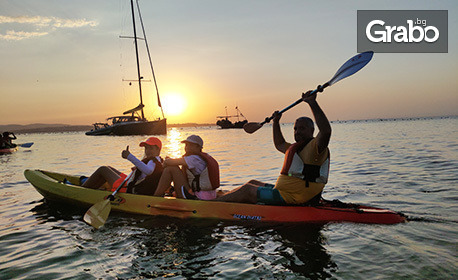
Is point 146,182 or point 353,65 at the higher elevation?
point 353,65

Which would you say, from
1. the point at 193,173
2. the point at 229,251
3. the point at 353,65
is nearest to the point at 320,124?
the point at 353,65

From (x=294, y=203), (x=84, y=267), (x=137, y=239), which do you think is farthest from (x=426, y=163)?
(x=84, y=267)

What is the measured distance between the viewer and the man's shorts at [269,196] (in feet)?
18.1

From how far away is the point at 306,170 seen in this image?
4.97 metres

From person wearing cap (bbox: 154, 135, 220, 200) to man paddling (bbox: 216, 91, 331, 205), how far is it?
→ 2.97 feet

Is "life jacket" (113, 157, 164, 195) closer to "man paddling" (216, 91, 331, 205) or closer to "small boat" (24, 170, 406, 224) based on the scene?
"small boat" (24, 170, 406, 224)

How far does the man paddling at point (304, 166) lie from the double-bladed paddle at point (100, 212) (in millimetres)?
2830

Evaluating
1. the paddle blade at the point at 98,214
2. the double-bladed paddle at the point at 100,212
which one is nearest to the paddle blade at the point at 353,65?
the double-bladed paddle at the point at 100,212

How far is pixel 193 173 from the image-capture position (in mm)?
5980

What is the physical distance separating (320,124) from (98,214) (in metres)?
4.36

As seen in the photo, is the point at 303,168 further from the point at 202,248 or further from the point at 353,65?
the point at 353,65

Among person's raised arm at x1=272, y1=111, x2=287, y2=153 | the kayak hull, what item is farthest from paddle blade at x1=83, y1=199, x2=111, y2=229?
the kayak hull

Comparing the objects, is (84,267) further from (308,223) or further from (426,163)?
(426,163)

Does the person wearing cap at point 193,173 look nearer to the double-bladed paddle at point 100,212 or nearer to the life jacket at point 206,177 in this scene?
the life jacket at point 206,177
